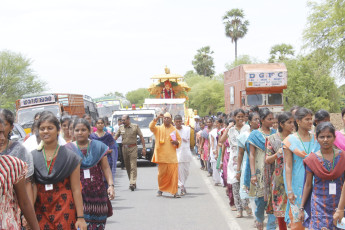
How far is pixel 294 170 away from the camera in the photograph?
238 inches

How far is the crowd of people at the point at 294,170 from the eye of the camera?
5.21 metres

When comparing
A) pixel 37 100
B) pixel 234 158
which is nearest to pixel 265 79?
pixel 37 100

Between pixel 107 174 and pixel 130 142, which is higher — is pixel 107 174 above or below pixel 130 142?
below

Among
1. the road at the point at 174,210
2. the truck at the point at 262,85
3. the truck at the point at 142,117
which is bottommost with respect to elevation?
the road at the point at 174,210

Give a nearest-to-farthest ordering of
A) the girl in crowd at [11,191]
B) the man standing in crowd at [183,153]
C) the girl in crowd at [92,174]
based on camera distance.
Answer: the girl in crowd at [11,191] → the girl in crowd at [92,174] → the man standing in crowd at [183,153]

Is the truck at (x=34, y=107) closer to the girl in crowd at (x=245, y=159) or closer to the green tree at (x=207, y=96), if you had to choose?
the girl in crowd at (x=245, y=159)

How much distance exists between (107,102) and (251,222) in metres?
38.6

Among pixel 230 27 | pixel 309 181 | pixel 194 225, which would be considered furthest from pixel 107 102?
pixel 309 181

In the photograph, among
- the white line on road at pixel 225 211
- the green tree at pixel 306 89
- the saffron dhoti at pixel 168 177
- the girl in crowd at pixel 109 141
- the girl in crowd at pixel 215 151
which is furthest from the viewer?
the green tree at pixel 306 89

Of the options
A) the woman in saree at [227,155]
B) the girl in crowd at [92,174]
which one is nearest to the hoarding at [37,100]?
the woman in saree at [227,155]

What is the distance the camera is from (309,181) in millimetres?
5391

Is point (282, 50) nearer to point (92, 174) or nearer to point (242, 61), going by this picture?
point (242, 61)

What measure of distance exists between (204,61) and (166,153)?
85.2 m

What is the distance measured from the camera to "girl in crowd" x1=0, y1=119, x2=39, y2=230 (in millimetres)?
3545
